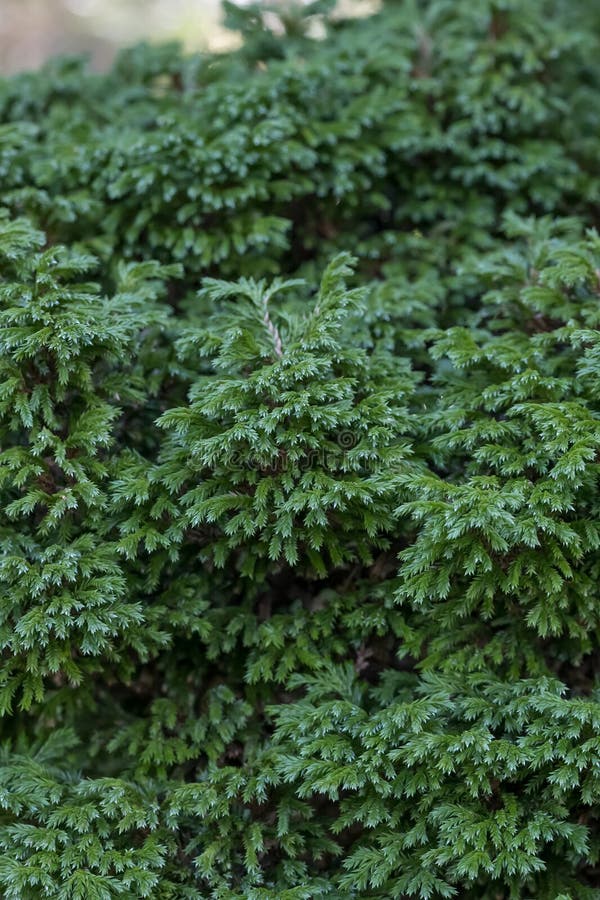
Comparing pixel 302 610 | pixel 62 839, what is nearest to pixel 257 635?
pixel 302 610

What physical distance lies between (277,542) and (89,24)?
338 inches

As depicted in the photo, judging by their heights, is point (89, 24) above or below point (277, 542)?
above

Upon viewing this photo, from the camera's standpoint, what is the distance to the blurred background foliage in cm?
779

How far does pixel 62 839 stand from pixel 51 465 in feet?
2.96

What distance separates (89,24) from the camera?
840 centimetres

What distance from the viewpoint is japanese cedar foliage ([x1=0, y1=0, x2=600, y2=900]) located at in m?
1.74

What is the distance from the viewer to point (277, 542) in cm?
186

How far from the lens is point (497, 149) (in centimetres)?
262

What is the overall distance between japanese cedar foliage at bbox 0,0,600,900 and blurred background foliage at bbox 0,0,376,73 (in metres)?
5.88

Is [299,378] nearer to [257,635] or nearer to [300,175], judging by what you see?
[257,635]

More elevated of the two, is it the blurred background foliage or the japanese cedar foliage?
the blurred background foliage

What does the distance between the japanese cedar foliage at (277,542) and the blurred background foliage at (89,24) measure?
588 centimetres

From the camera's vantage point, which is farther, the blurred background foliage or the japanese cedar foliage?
the blurred background foliage

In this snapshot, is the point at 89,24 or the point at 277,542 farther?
the point at 89,24
